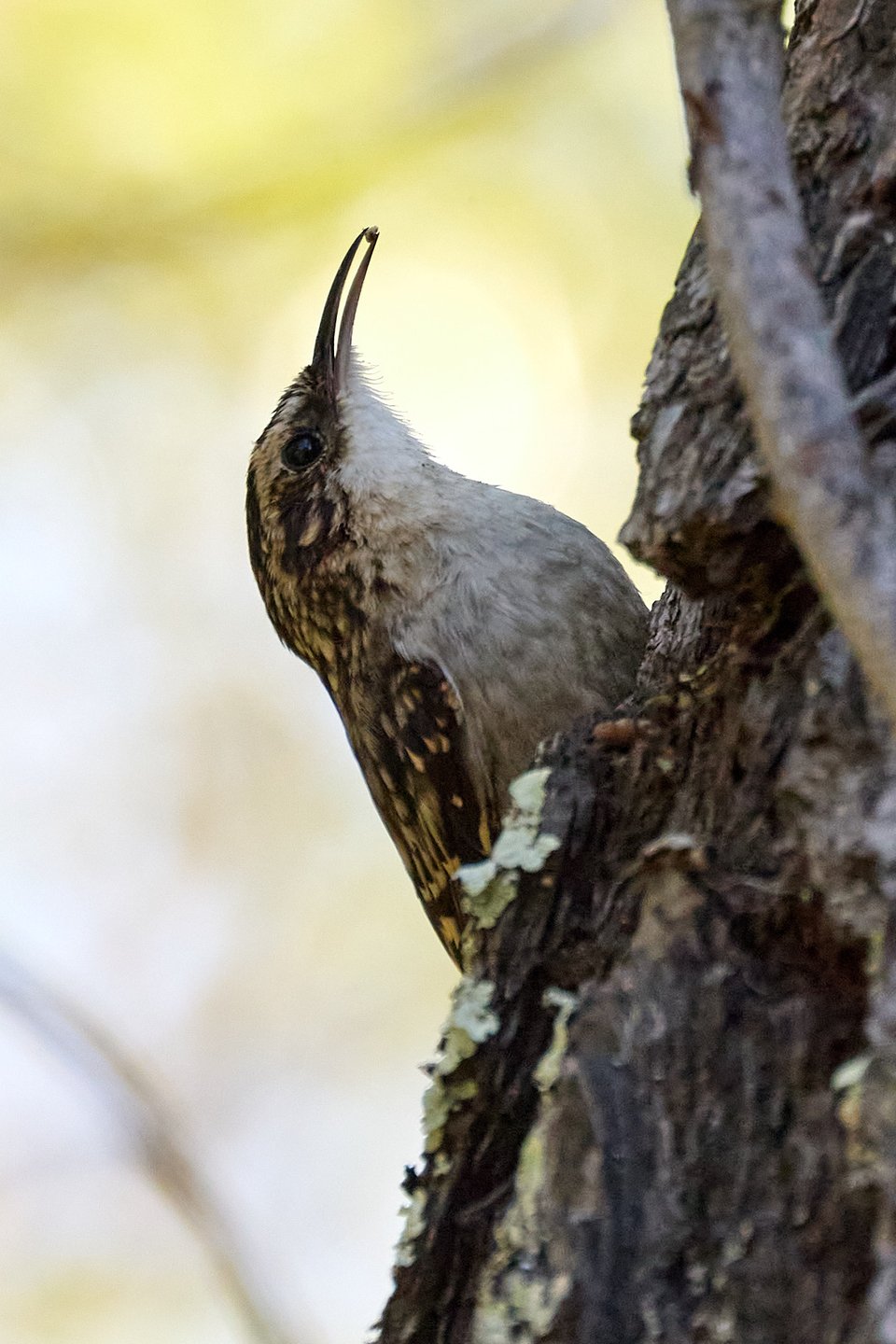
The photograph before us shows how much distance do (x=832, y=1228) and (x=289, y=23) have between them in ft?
13.6

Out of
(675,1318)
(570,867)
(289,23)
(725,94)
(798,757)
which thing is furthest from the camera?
(289,23)

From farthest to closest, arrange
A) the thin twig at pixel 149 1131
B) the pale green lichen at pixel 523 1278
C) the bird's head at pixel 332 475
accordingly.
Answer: the bird's head at pixel 332 475, the thin twig at pixel 149 1131, the pale green lichen at pixel 523 1278

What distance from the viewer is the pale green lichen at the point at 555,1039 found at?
59.4 inches

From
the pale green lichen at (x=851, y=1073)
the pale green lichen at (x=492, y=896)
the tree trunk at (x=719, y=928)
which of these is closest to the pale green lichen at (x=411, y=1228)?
the tree trunk at (x=719, y=928)

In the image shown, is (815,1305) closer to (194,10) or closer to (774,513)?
(774,513)

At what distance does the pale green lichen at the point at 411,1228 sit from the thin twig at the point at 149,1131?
0.84 m

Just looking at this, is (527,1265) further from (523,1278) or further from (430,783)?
(430,783)

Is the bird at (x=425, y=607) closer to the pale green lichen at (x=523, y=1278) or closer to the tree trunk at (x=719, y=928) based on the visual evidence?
the tree trunk at (x=719, y=928)

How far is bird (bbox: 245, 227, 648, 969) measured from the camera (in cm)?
290

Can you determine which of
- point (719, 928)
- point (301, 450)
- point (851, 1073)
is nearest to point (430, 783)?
point (301, 450)

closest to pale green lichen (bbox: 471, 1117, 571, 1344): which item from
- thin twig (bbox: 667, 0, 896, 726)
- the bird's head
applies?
thin twig (bbox: 667, 0, 896, 726)

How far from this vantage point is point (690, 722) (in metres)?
1.74

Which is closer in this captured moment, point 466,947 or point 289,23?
point 466,947

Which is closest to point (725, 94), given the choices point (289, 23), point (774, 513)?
point (774, 513)
